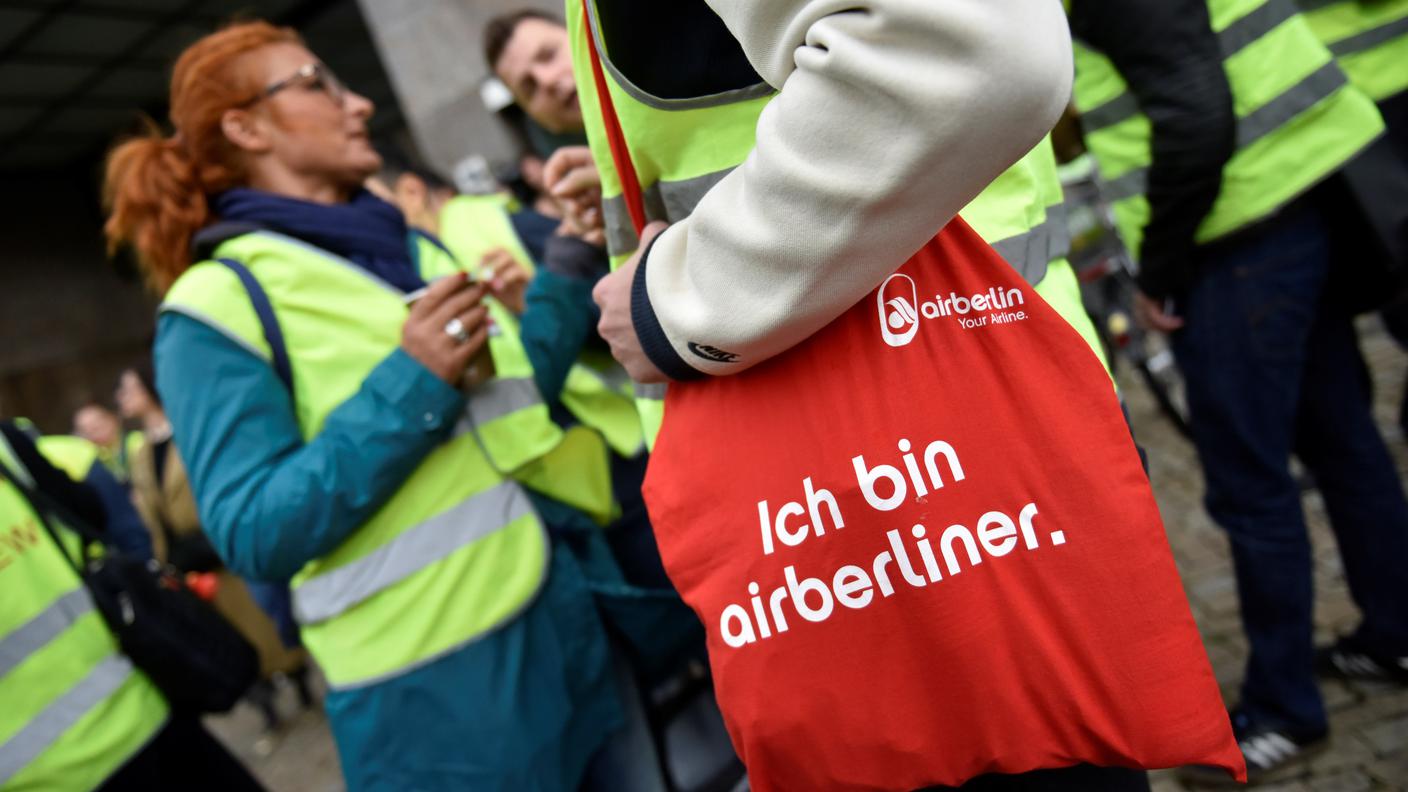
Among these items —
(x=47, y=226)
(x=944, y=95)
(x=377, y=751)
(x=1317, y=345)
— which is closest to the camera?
(x=944, y=95)

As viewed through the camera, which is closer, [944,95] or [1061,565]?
[944,95]

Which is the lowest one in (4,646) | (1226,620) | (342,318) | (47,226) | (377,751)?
(1226,620)

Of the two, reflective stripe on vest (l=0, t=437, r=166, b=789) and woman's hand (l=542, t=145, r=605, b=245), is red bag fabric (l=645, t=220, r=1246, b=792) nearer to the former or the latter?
woman's hand (l=542, t=145, r=605, b=245)

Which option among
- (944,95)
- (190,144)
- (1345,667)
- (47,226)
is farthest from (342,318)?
(47,226)

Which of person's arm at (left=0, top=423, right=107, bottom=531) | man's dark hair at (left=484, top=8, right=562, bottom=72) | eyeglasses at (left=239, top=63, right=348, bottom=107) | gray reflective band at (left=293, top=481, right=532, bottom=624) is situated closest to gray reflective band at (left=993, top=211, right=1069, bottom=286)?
gray reflective band at (left=293, top=481, right=532, bottom=624)

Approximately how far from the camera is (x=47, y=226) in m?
12.6

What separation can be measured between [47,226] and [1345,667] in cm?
1516

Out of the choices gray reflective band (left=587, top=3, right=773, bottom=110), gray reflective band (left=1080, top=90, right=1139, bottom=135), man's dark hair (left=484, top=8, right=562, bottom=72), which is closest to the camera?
gray reflective band (left=587, top=3, right=773, bottom=110)

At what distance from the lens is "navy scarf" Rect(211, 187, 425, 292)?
176 centimetres

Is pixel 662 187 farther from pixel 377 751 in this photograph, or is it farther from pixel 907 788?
pixel 377 751

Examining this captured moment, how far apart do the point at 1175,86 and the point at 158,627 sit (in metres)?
2.54

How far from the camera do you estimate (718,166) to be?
3.27 feet

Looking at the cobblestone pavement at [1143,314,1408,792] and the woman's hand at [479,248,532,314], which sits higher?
the woman's hand at [479,248,532,314]

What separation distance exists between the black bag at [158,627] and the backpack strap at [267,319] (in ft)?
3.02
